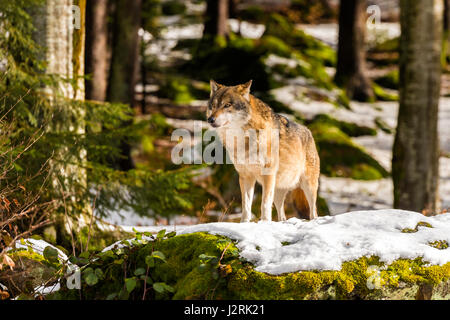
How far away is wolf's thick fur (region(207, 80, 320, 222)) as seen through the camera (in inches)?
219

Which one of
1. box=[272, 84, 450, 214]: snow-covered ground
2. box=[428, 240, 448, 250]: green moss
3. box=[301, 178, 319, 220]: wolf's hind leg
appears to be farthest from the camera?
box=[272, 84, 450, 214]: snow-covered ground

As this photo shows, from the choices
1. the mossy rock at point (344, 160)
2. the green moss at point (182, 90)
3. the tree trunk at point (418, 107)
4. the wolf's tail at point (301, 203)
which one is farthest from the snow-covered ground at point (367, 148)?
the wolf's tail at point (301, 203)

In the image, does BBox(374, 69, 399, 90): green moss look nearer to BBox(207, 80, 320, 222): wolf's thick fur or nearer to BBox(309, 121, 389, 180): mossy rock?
BBox(309, 121, 389, 180): mossy rock

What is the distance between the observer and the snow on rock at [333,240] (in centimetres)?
428

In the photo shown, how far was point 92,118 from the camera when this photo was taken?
8727mm

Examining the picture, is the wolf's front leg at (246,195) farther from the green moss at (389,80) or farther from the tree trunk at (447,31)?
the tree trunk at (447,31)

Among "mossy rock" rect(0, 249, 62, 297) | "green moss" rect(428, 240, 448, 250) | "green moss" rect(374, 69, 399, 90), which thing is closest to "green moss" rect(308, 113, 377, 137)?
"green moss" rect(374, 69, 399, 90)

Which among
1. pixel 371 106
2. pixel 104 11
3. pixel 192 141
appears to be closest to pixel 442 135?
pixel 371 106

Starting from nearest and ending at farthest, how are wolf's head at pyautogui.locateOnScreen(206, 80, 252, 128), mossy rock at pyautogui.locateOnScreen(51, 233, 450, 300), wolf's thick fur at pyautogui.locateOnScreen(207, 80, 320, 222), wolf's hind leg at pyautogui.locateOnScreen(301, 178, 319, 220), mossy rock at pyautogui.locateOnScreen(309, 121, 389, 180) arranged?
mossy rock at pyautogui.locateOnScreen(51, 233, 450, 300)
wolf's head at pyautogui.locateOnScreen(206, 80, 252, 128)
wolf's thick fur at pyautogui.locateOnScreen(207, 80, 320, 222)
wolf's hind leg at pyautogui.locateOnScreen(301, 178, 319, 220)
mossy rock at pyautogui.locateOnScreen(309, 121, 389, 180)

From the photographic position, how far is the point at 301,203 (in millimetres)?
6844

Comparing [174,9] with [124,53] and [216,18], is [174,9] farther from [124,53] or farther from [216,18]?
[124,53]

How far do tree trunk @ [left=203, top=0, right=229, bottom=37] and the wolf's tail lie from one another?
18.5 m
